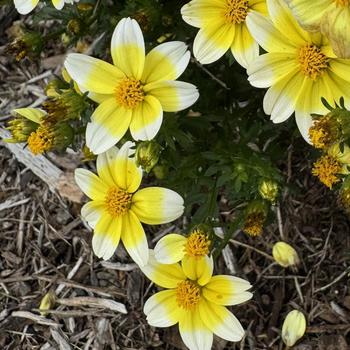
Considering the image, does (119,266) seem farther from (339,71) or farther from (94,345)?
(339,71)

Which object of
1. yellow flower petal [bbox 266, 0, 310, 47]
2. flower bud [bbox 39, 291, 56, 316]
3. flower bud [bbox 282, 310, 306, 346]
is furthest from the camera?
flower bud [bbox 39, 291, 56, 316]

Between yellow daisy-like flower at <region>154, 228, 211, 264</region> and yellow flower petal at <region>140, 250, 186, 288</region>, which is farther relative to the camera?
yellow flower petal at <region>140, 250, 186, 288</region>

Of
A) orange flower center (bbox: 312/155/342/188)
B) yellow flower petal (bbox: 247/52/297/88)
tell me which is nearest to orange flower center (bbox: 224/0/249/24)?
yellow flower petal (bbox: 247/52/297/88)

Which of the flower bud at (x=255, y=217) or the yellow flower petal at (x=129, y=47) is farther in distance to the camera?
the flower bud at (x=255, y=217)

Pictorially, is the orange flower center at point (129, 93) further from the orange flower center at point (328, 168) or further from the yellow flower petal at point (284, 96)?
the orange flower center at point (328, 168)

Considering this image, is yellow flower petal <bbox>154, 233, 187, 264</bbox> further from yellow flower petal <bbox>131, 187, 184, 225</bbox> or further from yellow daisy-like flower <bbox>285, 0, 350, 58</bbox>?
yellow daisy-like flower <bbox>285, 0, 350, 58</bbox>

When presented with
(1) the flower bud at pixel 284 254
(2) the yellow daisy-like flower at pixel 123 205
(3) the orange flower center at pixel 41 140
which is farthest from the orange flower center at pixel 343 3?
(1) the flower bud at pixel 284 254

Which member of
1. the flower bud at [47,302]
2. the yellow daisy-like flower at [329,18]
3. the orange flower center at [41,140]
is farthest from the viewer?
the flower bud at [47,302]
